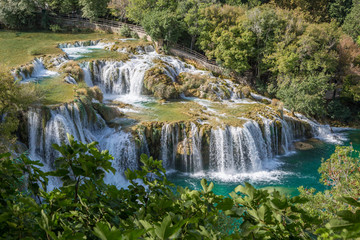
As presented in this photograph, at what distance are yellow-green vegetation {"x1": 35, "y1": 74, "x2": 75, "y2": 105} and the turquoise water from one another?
21.6 ft

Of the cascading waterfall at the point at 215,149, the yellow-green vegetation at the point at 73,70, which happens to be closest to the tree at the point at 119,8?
the yellow-green vegetation at the point at 73,70

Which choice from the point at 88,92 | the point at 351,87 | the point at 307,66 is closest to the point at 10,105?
the point at 88,92

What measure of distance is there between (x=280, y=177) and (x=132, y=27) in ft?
72.9

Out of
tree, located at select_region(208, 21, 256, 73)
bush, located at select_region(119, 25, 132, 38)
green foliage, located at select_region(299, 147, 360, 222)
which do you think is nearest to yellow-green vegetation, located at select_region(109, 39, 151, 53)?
bush, located at select_region(119, 25, 132, 38)

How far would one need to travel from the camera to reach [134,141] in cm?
1209

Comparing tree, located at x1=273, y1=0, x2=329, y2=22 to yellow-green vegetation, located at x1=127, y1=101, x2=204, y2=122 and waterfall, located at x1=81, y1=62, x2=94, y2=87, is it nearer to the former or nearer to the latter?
yellow-green vegetation, located at x1=127, y1=101, x2=204, y2=122

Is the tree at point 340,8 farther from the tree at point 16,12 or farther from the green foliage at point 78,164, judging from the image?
the green foliage at point 78,164

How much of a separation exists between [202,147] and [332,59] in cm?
1474

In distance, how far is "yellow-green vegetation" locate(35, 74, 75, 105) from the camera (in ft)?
36.3

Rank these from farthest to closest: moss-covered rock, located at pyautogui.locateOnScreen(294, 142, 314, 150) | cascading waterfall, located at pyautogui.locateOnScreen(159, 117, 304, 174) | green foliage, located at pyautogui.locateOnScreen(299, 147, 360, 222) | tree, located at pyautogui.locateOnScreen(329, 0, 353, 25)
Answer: tree, located at pyautogui.locateOnScreen(329, 0, 353, 25) < moss-covered rock, located at pyautogui.locateOnScreen(294, 142, 314, 150) < cascading waterfall, located at pyautogui.locateOnScreen(159, 117, 304, 174) < green foliage, located at pyautogui.locateOnScreen(299, 147, 360, 222)

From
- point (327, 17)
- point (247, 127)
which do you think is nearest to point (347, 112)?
point (247, 127)

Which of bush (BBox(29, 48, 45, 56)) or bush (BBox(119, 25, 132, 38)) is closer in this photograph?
bush (BBox(29, 48, 45, 56))

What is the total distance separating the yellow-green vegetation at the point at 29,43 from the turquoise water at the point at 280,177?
11.9 meters

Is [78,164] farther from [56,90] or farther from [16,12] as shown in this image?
[16,12]
